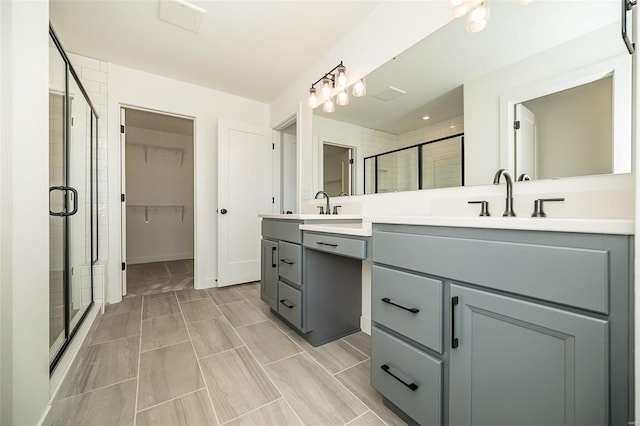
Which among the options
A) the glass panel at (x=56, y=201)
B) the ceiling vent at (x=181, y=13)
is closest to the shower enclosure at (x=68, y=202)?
the glass panel at (x=56, y=201)

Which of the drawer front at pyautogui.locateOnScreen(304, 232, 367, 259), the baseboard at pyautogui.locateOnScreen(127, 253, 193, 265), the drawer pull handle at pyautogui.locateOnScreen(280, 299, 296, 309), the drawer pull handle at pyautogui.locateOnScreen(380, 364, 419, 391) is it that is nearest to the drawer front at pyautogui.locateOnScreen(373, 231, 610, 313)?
the drawer front at pyautogui.locateOnScreen(304, 232, 367, 259)

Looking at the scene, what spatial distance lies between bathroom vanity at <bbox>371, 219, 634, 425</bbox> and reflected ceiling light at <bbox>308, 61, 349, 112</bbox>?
1525mm

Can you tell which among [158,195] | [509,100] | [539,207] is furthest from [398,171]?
[158,195]

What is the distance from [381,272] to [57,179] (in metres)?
1.96

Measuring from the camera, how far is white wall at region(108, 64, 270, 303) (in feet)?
8.55

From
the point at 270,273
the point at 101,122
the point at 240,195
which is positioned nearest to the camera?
the point at 270,273

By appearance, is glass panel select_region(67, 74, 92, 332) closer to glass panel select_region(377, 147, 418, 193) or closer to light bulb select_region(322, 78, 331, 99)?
light bulb select_region(322, 78, 331, 99)

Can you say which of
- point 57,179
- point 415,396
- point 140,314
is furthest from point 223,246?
point 415,396

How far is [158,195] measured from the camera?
4.73 meters

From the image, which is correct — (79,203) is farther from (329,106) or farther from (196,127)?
(329,106)

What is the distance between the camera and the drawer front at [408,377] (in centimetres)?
91

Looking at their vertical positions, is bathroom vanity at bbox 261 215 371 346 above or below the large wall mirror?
below

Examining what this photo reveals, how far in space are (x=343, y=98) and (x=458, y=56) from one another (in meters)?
0.95

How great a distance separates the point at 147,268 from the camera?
13.4 ft
